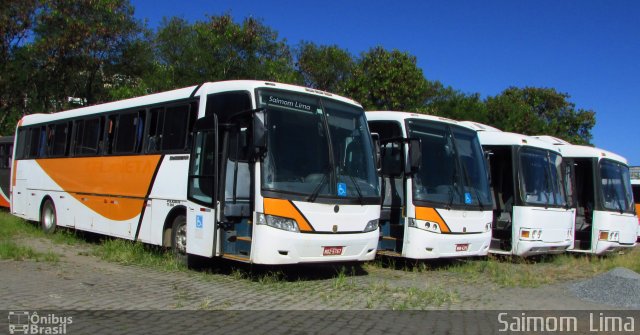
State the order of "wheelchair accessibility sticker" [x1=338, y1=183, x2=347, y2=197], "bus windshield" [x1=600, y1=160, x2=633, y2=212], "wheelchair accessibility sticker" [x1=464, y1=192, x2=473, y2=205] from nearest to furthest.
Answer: "wheelchair accessibility sticker" [x1=338, y1=183, x2=347, y2=197]
"wheelchair accessibility sticker" [x1=464, y1=192, x2=473, y2=205]
"bus windshield" [x1=600, y1=160, x2=633, y2=212]

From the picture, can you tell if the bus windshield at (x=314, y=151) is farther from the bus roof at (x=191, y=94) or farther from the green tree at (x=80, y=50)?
the green tree at (x=80, y=50)

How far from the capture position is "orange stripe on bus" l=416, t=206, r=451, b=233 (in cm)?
1074

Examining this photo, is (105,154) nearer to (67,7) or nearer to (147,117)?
(147,117)

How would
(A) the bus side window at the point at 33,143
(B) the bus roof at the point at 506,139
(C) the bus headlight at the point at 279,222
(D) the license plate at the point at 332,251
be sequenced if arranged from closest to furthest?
(C) the bus headlight at the point at 279,222 < (D) the license plate at the point at 332,251 < (B) the bus roof at the point at 506,139 < (A) the bus side window at the point at 33,143

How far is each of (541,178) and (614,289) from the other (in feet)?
16.6

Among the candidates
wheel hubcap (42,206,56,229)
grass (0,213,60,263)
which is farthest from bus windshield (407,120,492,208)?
wheel hubcap (42,206,56,229)

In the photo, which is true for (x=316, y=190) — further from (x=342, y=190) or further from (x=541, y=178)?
(x=541, y=178)

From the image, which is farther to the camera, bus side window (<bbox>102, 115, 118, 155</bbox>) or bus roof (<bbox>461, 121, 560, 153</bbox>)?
bus roof (<bbox>461, 121, 560, 153</bbox>)

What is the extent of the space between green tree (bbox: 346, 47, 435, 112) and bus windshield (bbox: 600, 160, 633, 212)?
10812 millimetres

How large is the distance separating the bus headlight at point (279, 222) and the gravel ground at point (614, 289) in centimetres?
452

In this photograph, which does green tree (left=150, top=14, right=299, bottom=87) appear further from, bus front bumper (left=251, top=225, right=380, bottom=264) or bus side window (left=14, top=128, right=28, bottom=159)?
bus front bumper (left=251, top=225, right=380, bottom=264)

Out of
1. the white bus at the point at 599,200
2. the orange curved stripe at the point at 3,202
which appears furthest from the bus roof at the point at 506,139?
the orange curved stripe at the point at 3,202

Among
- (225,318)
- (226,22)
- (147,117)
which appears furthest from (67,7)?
(225,318)

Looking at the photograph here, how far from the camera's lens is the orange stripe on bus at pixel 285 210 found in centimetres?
860
